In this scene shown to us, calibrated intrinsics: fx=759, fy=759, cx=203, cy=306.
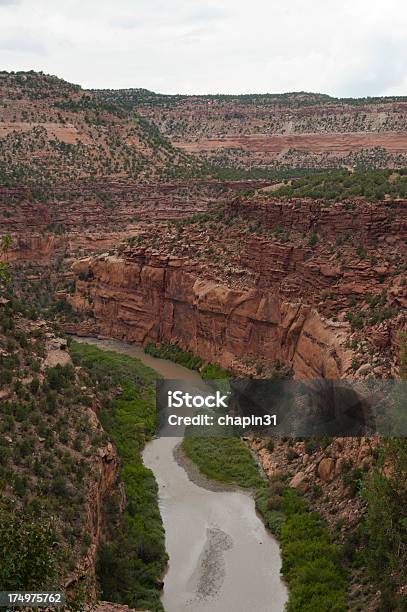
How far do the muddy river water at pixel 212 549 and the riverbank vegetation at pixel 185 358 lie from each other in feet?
29.7

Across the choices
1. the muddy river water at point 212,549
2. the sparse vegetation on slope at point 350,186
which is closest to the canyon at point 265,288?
the sparse vegetation on slope at point 350,186

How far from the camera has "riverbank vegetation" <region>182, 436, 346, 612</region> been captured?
19094mm

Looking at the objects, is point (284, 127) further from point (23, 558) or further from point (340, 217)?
point (23, 558)

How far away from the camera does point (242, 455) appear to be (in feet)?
93.6

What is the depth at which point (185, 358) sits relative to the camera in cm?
4184

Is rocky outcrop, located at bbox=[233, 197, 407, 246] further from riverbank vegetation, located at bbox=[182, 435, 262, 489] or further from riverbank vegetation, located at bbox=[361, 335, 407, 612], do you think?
riverbank vegetation, located at bbox=[361, 335, 407, 612]

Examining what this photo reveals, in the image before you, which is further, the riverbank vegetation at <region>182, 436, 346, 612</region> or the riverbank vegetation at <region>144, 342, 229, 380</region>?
the riverbank vegetation at <region>144, 342, 229, 380</region>

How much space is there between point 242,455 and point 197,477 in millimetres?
2028

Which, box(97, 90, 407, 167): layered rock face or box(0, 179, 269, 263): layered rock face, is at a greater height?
box(97, 90, 407, 167): layered rock face

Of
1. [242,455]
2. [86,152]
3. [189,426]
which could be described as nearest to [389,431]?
[242,455]

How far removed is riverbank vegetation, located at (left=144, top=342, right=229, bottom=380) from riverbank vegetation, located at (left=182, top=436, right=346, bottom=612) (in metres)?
7.77

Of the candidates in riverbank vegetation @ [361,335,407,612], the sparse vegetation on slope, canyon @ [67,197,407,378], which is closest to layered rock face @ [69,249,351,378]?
canyon @ [67,197,407,378]

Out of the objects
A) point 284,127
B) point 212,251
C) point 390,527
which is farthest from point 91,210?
point 390,527

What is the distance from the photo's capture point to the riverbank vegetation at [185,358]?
125 feet
